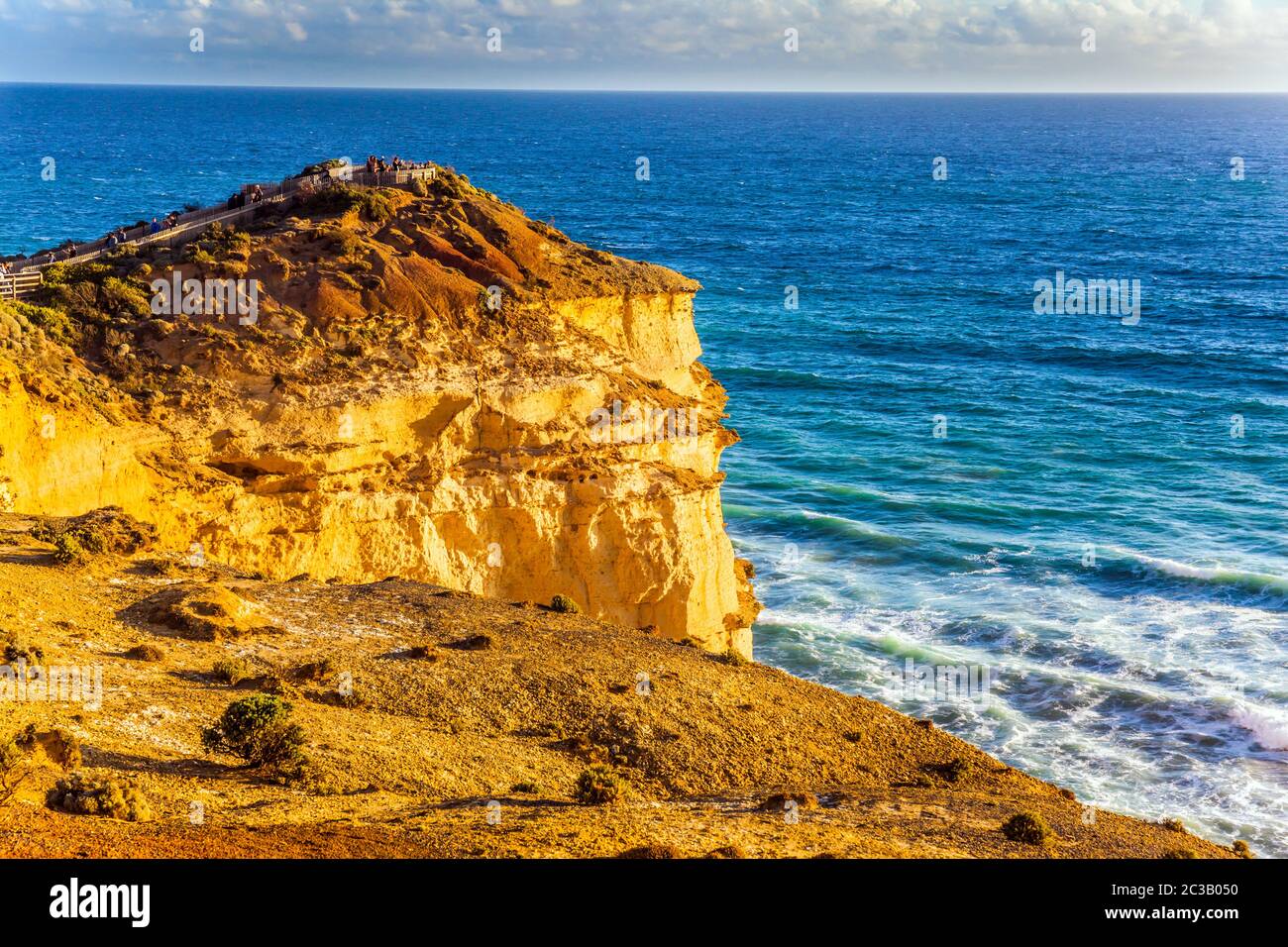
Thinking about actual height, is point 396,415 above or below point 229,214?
below

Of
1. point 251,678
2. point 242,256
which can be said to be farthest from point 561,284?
point 251,678

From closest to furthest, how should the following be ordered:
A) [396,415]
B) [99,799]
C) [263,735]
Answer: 1. [99,799]
2. [263,735]
3. [396,415]

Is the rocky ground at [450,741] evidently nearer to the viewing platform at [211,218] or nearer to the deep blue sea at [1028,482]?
the viewing platform at [211,218]

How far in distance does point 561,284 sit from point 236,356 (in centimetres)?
999

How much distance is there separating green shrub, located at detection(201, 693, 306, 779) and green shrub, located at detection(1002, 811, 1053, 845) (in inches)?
495

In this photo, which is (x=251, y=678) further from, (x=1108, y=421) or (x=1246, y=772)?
(x=1108, y=421)

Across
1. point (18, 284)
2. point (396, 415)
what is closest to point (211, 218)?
point (18, 284)

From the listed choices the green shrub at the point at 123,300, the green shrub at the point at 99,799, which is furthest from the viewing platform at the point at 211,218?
the green shrub at the point at 99,799

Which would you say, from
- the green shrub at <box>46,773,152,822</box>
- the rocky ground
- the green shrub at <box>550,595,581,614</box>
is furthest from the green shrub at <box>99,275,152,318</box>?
the green shrub at <box>46,773,152,822</box>

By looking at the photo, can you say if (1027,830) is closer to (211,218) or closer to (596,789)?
(596,789)

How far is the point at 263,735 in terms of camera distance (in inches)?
919

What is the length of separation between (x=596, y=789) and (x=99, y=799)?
808cm

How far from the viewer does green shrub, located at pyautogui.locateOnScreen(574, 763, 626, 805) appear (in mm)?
23781

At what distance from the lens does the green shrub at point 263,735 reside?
2333cm
